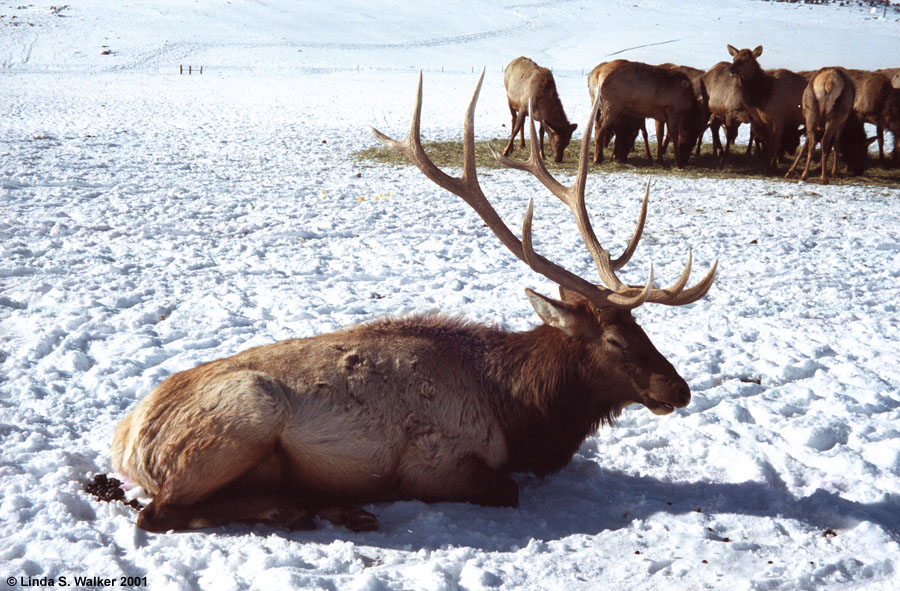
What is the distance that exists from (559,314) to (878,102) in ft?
42.2

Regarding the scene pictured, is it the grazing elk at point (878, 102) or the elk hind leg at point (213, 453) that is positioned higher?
the grazing elk at point (878, 102)

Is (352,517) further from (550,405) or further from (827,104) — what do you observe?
(827,104)

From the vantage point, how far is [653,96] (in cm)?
1516

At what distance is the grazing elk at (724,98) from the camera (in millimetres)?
15161

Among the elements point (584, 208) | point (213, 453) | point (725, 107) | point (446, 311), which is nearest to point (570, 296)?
point (584, 208)

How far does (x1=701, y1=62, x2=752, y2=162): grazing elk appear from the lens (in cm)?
1516

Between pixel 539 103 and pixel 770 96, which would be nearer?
pixel 770 96

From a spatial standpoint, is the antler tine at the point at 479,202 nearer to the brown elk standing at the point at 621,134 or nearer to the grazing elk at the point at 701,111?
the brown elk standing at the point at 621,134

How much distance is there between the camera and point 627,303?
169 inches

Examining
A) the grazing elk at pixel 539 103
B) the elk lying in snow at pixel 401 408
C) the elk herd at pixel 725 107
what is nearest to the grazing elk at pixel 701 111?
the elk herd at pixel 725 107

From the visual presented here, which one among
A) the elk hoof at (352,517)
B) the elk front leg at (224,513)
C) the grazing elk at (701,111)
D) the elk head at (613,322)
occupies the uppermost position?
the grazing elk at (701,111)

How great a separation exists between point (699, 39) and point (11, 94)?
52.9 m

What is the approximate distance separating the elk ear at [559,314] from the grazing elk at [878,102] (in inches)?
497

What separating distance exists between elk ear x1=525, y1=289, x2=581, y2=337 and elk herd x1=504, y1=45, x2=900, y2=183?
10.2 metres
